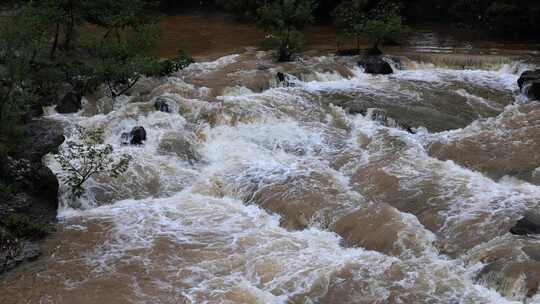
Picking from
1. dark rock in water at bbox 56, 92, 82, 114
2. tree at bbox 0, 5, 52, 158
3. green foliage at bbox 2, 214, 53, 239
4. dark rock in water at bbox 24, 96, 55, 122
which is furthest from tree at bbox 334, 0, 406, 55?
green foliage at bbox 2, 214, 53, 239

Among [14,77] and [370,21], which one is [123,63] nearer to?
[14,77]

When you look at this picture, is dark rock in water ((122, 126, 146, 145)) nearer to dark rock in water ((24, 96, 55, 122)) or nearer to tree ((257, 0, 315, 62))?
dark rock in water ((24, 96, 55, 122))

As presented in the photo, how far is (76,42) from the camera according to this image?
906 inches

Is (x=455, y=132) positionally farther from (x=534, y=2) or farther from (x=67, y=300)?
(x=534, y=2)

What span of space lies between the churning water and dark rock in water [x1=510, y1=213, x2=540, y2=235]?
0.18 meters

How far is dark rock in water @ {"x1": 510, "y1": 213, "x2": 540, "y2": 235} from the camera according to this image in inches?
417

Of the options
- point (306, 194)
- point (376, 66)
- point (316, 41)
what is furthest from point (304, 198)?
point (316, 41)

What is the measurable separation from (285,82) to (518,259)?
11742mm

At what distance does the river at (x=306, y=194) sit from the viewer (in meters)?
9.91

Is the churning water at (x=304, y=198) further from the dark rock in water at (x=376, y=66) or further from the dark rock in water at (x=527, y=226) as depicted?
the dark rock in water at (x=376, y=66)

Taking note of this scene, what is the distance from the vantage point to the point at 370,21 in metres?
24.2

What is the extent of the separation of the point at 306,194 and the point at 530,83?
32.3 ft

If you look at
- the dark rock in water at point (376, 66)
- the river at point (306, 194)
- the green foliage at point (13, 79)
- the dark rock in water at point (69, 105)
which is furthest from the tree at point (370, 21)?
the green foliage at point (13, 79)

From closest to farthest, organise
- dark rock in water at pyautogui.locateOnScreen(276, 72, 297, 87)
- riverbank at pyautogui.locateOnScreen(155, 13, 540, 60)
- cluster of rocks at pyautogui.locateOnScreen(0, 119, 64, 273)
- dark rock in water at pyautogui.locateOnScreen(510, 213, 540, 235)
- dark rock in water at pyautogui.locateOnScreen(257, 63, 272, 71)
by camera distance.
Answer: dark rock in water at pyautogui.locateOnScreen(510, 213, 540, 235), cluster of rocks at pyautogui.locateOnScreen(0, 119, 64, 273), dark rock in water at pyautogui.locateOnScreen(276, 72, 297, 87), dark rock in water at pyautogui.locateOnScreen(257, 63, 272, 71), riverbank at pyautogui.locateOnScreen(155, 13, 540, 60)
